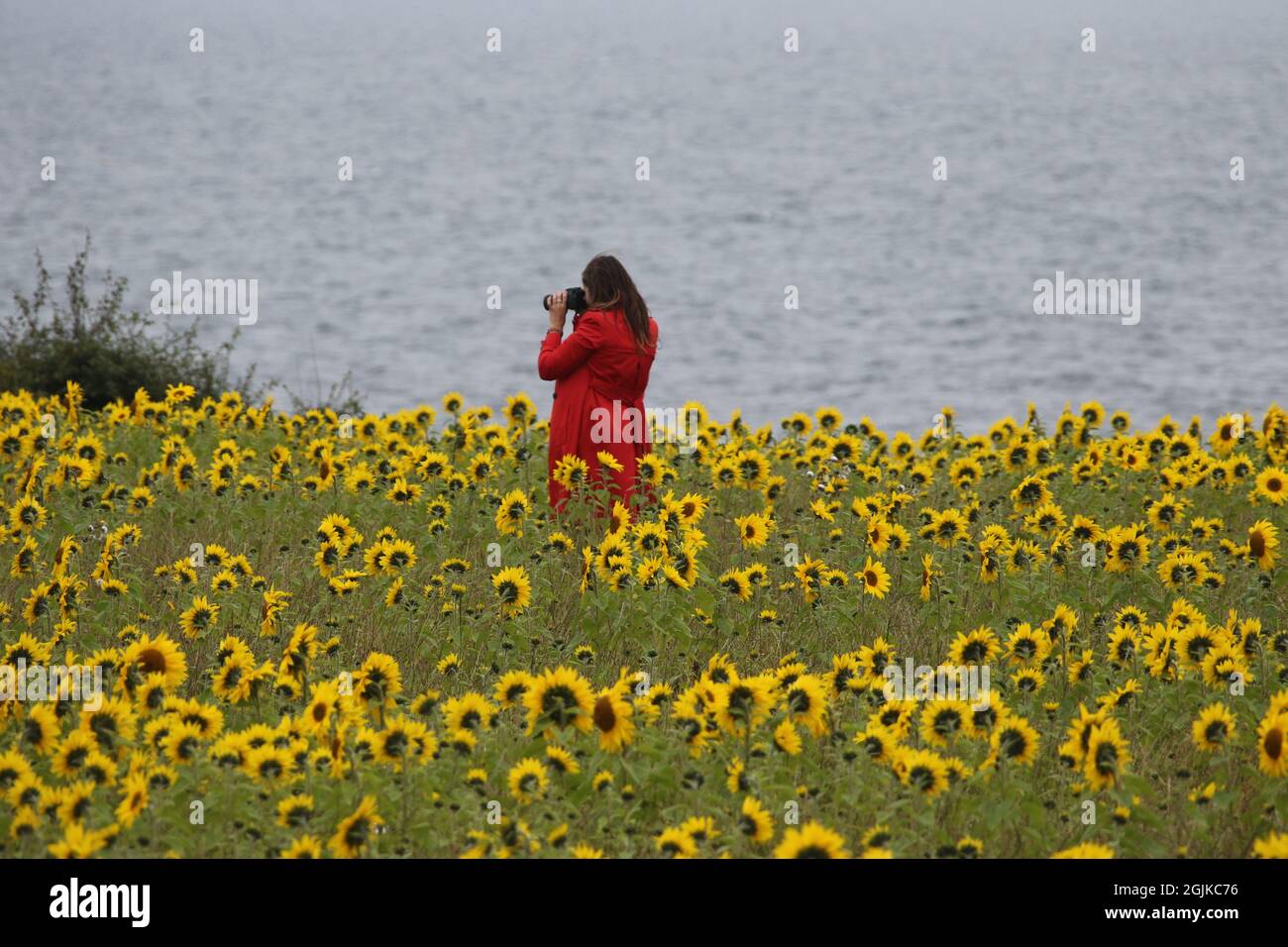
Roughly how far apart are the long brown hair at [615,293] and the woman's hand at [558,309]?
16cm

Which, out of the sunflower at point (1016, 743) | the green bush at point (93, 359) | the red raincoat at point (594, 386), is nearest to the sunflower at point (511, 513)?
the red raincoat at point (594, 386)

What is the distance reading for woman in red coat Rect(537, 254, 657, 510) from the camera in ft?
29.3

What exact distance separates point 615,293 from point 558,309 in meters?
0.35

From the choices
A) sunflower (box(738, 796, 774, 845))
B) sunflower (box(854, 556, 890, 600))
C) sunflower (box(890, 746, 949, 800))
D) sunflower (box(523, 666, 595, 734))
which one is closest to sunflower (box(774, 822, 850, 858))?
sunflower (box(738, 796, 774, 845))

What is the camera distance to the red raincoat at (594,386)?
29.3 ft

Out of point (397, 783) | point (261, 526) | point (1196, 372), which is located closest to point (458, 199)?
point (1196, 372)

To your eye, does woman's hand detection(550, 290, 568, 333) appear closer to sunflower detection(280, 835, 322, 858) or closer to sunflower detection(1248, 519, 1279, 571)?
sunflower detection(1248, 519, 1279, 571)

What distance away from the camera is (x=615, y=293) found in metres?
9.00

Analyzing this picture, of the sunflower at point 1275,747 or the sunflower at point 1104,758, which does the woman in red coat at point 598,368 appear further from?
the sunflower at point 1275,747

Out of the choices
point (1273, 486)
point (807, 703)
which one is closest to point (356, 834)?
point (807, 703)

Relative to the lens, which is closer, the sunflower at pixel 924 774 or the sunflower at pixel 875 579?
the sunflower at pixel 924 774

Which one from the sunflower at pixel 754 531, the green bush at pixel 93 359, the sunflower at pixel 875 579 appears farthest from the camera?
the green bush at pixel 93 359

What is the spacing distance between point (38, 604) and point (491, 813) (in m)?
2.68

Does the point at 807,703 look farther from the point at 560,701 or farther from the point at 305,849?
the point at 305,849
